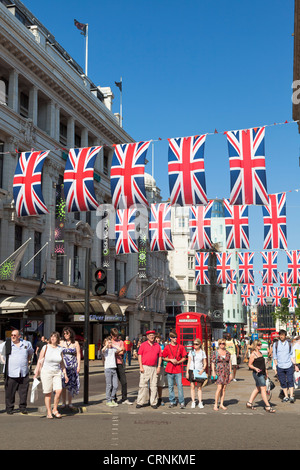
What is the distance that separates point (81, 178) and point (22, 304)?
922 cm

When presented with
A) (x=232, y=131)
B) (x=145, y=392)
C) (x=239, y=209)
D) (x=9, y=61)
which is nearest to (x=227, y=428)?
(x=145, y=392)

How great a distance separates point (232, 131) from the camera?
Result: 67.8ft

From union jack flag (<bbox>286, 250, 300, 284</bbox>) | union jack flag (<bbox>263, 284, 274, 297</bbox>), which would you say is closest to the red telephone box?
union jack flag (<bbox>286, 250, 300, 284</bbox>)

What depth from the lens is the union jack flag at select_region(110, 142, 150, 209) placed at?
75.6 feet

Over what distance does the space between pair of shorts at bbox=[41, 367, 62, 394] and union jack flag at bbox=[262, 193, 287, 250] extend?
1904cm

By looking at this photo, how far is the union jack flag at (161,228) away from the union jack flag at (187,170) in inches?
451

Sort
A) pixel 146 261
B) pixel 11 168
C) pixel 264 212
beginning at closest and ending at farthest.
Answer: pixel 264 212 < pixel 11 168 < pixel 146 261

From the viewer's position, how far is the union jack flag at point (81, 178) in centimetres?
2461

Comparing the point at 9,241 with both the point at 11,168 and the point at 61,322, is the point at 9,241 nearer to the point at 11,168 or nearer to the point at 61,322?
the point at 11,168

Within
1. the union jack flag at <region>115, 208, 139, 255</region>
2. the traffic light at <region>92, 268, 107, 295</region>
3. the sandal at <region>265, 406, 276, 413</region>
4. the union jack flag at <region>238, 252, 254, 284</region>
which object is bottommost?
the sandal at <region>265, 406, 276, 413</region>

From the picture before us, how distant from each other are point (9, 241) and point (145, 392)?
2432cm

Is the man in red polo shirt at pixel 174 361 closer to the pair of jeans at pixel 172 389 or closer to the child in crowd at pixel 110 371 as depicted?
the pair of jeans at pixel 172 389

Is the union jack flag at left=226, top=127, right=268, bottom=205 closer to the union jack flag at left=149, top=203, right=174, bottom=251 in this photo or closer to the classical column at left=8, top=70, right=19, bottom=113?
the union jack flag at left=149, top=203, right=174, bottom=251

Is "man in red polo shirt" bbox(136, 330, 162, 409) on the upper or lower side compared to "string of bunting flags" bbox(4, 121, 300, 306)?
lower
